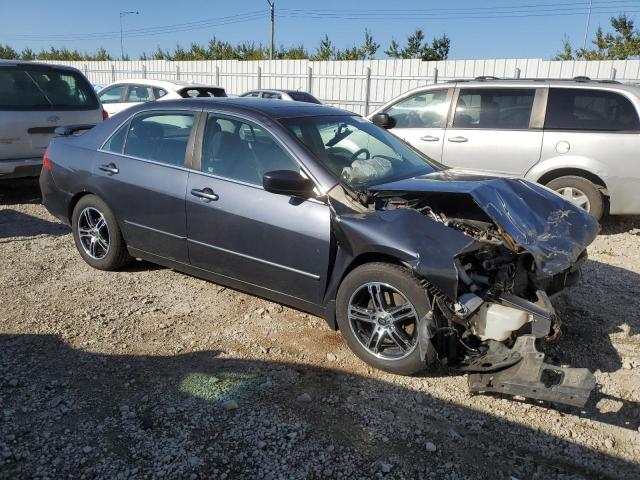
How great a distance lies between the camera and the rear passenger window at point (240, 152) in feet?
13.3

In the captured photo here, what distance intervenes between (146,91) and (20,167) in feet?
19.2

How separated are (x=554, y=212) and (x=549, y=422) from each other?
57.6 inches

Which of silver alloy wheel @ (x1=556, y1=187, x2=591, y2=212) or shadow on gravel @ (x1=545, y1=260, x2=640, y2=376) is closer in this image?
shadow on gravel @ (x1=545, y1=260, x2=640, y2=376)

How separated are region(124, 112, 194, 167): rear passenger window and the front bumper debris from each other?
9.31 ft

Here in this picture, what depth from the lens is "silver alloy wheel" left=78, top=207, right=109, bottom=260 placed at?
516 centimetres

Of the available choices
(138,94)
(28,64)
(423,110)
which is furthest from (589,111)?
(138,94)

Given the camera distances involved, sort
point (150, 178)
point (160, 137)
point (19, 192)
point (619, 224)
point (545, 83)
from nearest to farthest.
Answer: point (150, 178) → point (160, 137) → point (545, 83) → point (619, 224) → point (19, 192)

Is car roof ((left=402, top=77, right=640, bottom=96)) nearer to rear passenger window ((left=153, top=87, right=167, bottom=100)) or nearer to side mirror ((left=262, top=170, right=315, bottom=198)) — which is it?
side mirror ((left=262, top=170, right=315, bottom=198))

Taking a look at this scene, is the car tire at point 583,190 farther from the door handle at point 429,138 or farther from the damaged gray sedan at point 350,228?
the damaged gray sedan at point 350,228

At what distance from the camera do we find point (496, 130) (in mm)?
7191

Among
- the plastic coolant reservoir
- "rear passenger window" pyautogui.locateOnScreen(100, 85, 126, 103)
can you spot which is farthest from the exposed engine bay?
"rear passenger window" pyautogui.locateOnScreen(100, 85, 126, 103)

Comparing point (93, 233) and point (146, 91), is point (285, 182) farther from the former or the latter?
point (146, 91)

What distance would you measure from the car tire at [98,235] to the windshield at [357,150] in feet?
6.47

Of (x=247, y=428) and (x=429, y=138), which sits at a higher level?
(x=429, y=138)
